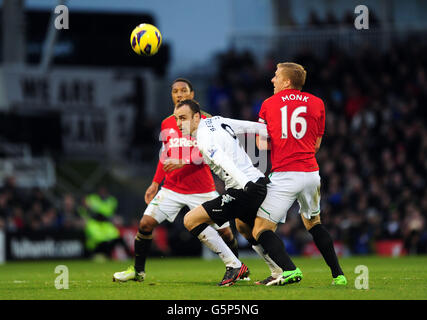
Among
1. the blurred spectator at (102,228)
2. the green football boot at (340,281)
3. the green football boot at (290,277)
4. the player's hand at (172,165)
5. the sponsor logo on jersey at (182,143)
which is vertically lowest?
the blurred spectator at (102,228)

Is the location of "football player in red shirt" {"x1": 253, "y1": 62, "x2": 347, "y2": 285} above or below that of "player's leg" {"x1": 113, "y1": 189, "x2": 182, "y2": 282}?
above

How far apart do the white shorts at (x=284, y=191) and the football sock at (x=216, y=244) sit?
78 centimetres

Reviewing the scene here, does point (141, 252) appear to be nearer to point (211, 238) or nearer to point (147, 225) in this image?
point (147, 225)

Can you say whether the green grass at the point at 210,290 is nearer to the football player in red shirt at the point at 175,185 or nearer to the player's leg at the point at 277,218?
the player's leg at the point at 277,218

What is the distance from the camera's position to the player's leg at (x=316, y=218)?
26.8 feet

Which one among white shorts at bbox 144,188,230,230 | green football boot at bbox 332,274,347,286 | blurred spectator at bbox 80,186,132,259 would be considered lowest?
blurred spectator at bbox 80,186,132,259

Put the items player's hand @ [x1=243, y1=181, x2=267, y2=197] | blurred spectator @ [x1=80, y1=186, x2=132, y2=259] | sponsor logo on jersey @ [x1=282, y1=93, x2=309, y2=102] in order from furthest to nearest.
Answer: blurred spectator @ [x1=80, y1=186, x2=132, y2=259], sponsor logo on jersey @ [x1=282, y1=93, x2=309, y2=102], player's hand @ [x1=243, y1=181, x2=267, y2=197]

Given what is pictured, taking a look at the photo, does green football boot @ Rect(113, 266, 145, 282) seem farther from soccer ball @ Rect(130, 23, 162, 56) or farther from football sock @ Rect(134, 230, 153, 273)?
soccer ball @ Rect(130, 23, 162, 56)

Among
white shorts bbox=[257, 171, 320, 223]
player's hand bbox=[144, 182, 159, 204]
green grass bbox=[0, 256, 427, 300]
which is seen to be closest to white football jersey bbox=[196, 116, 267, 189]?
white shorts bbox=[257, 171, 320, 223]

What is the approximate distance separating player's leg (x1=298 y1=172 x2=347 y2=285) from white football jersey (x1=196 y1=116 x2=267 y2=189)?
0.51m

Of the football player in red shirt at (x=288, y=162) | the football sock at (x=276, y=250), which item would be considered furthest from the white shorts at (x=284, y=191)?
the football sock at (x=276, y=250)

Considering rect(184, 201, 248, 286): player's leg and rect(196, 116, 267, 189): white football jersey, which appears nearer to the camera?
rect(196, 116, 267, 189): white football jersey

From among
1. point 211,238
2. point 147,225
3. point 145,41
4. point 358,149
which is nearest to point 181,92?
point 145,41

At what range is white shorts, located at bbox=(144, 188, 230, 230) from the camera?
9.50 meters
